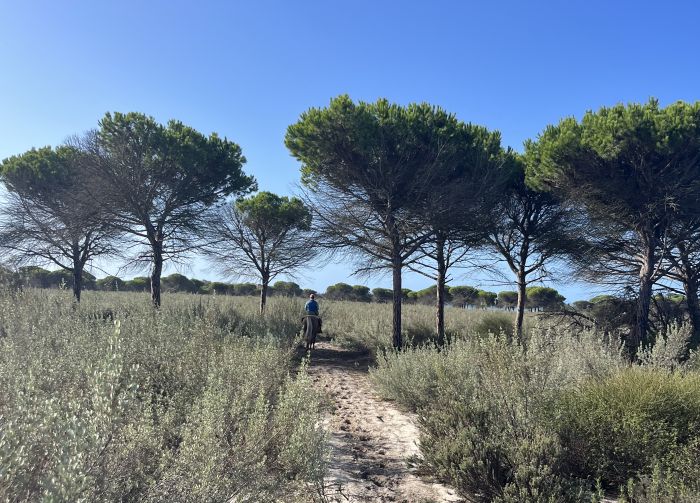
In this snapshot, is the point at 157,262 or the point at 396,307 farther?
the point at 157,262

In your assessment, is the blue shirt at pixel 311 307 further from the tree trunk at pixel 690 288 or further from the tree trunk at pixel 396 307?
the tree trunk at pixel 690 288

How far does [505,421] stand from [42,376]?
12.2 ft

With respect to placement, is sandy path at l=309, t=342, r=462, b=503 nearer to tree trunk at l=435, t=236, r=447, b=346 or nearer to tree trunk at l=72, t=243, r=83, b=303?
tree trunk at l=435, t=236, r=447, b=346

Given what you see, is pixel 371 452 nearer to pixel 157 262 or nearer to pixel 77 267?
pixel 157 262

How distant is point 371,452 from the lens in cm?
453

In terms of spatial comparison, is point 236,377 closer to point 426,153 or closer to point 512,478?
point 512,478

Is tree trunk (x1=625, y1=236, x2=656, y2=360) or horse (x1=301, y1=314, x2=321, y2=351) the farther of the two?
horse (x1=301, y1=314, x2=321, y2=351)

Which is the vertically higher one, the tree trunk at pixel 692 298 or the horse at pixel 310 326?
the tree trunk at pixel 692 298

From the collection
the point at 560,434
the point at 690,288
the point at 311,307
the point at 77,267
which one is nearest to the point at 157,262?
the point at 77,267

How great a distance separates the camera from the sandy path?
11.6 ft

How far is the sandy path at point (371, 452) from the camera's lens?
11.6ft

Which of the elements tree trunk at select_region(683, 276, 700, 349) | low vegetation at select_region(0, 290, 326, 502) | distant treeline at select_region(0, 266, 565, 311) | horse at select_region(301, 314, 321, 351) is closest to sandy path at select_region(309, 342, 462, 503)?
low vegetation at select_region(0, 290, 326, 502)

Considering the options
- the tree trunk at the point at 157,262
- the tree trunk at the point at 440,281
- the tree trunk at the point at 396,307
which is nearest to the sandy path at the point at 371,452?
the tree trunk at the point at 396,307

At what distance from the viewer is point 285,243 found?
18359 mm
